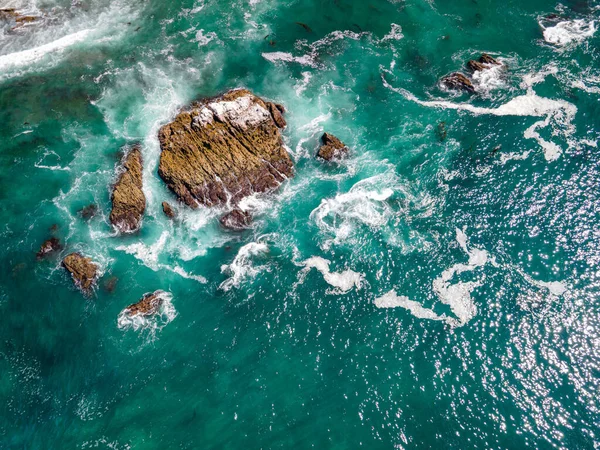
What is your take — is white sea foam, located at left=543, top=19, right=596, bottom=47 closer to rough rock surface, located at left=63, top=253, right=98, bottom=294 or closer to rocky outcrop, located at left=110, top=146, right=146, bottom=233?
rocky outcrop, located at left=110, top=146, right=146, bottom=233

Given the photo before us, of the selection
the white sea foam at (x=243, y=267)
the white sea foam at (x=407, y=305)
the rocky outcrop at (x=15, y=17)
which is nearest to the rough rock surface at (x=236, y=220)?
the white sea foam at (x=243, y=267)

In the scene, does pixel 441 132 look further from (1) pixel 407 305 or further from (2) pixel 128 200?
(2) pixel 128 200

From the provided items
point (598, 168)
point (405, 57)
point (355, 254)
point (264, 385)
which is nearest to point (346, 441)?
point (264, 385)

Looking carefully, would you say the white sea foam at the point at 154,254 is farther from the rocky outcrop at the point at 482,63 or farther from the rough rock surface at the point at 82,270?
the rocky outcrop at the point at 482,63

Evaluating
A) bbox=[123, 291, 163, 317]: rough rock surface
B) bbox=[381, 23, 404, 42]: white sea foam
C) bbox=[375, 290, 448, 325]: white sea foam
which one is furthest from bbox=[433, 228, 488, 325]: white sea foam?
bbox=[381, 23, 404, 42]: white sea foam

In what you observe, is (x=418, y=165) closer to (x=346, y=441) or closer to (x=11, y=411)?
(x=346, y=441)

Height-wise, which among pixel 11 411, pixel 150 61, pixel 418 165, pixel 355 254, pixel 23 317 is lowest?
pixel 11 411
